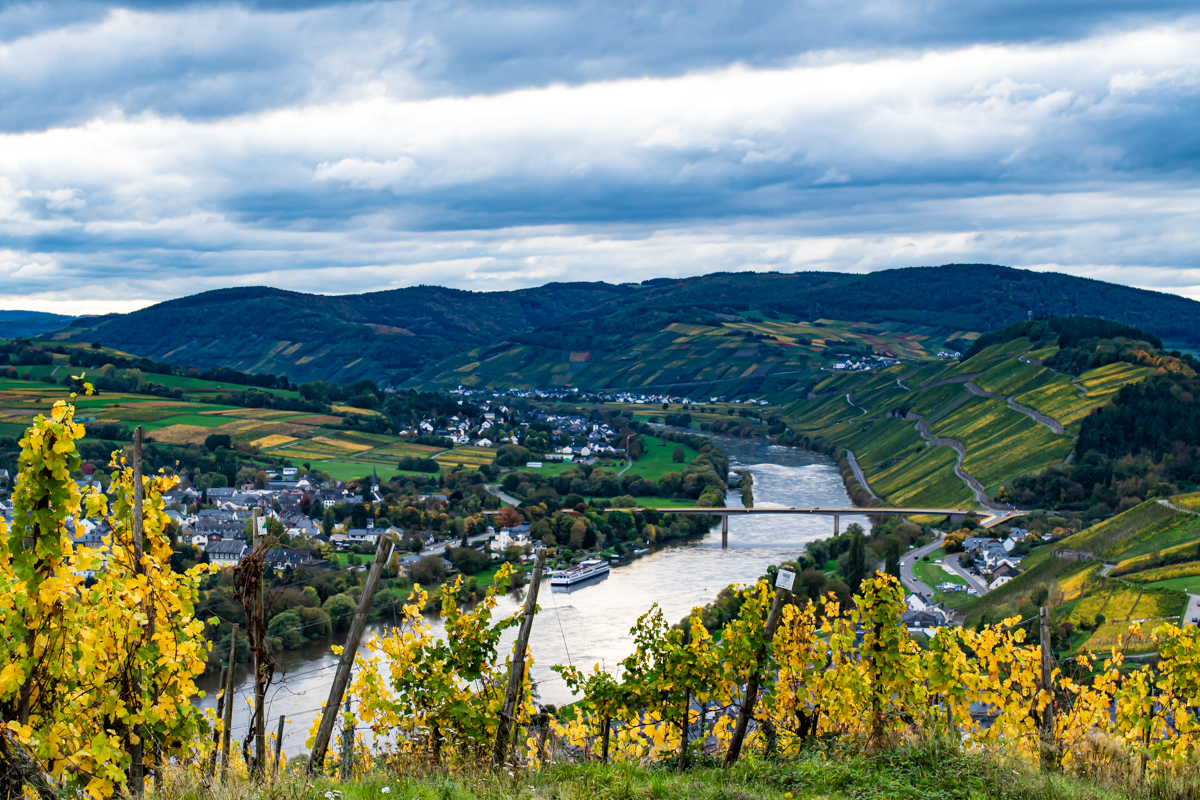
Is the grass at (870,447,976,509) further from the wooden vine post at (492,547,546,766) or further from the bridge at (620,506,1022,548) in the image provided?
the wooden vine post at (492,547,546,766)

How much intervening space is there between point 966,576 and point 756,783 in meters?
48.4

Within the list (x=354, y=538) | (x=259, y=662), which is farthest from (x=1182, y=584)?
(x=354, y=538)

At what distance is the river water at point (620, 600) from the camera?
29.6 metres

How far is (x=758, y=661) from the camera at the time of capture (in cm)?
1061

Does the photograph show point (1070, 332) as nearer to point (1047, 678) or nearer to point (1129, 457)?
point (1129, 457)

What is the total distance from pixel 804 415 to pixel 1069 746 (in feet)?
441

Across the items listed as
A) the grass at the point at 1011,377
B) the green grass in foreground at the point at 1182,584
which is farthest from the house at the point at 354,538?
the grass at the point at 1011,377

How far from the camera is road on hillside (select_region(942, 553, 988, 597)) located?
4979cm

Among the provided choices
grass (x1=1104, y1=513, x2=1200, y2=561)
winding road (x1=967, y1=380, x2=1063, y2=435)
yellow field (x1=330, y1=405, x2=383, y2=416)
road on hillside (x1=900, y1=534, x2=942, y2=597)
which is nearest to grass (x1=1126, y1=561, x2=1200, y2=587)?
grass (x1=1104, y1=513, x2=1200, y2=561)

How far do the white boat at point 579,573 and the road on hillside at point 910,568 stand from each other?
53.1ft

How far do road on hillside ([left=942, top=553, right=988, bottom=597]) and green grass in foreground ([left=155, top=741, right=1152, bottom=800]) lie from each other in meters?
42.6

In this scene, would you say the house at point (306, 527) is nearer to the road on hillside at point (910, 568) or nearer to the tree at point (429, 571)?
the tree at point (429, 571)

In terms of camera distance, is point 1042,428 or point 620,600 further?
point 1042,428

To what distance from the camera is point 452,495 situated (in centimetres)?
7638
